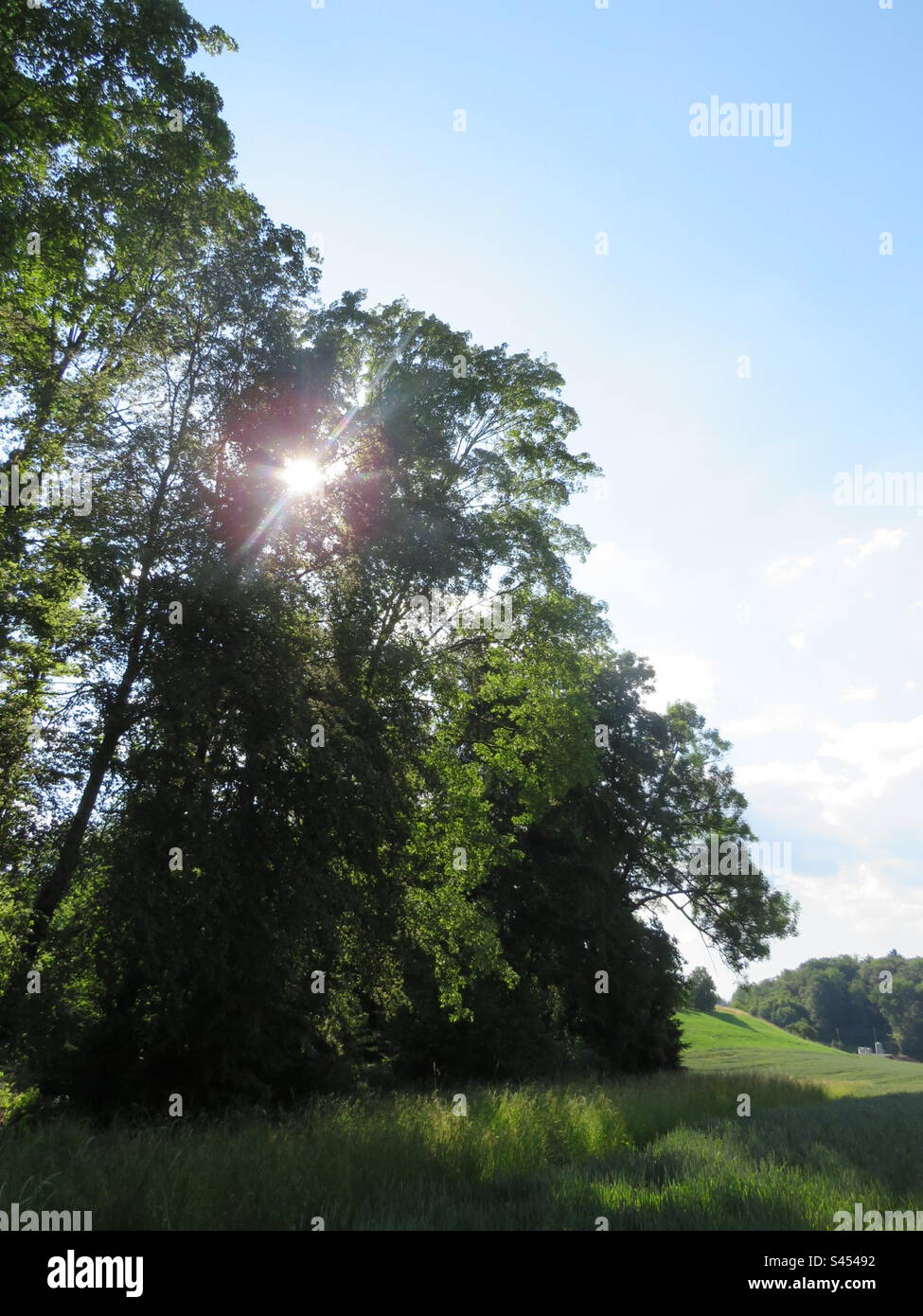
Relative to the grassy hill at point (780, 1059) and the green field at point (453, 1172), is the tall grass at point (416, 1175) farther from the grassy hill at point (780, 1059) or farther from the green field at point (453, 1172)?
the grassy hill at point (780, 1059)

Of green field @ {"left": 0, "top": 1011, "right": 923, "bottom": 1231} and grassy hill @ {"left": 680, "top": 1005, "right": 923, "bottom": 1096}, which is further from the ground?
green field @ {"left": 0, "top": 1011, "right": 923, "bottom": 1231}

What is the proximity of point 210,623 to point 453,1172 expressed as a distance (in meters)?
9.21

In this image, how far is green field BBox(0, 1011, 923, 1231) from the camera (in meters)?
5.93

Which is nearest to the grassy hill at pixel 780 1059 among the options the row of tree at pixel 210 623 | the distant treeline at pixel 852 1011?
the row of tree at pixel 210 623

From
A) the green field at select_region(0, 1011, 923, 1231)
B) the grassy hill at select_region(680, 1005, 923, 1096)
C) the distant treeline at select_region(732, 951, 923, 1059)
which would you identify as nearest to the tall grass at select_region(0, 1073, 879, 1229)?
the green field at select_region(0, 1011, 923, 1231)

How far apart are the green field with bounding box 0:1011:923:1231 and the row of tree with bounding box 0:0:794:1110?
7.78 ft

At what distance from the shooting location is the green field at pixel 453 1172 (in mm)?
5926

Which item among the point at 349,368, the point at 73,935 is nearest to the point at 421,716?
the point at 73,935

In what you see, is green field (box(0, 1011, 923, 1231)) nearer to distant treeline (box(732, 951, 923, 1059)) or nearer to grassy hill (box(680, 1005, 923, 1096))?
grassy hill (box(680, 1005, 923, 1096))

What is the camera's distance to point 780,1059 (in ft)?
196

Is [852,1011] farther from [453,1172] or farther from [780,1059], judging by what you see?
[453,1172]

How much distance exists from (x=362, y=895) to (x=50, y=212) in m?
12.5

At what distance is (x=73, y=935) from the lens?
37.3ft

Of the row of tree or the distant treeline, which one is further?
the distant treeline
